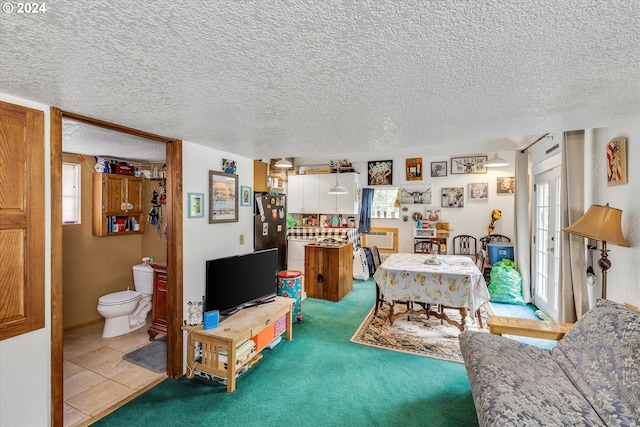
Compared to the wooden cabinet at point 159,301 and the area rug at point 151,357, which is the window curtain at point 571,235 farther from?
the wooden cabinet at point 159,301

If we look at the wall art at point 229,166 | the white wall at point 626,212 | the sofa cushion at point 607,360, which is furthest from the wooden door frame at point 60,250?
the white wall at point 626,212

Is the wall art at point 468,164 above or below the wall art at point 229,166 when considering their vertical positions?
above

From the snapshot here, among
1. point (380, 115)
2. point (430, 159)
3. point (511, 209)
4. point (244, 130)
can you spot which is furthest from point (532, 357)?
point (430, 159)

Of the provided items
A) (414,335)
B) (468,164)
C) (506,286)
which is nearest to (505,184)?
(468,164)

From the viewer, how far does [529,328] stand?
2355 mm

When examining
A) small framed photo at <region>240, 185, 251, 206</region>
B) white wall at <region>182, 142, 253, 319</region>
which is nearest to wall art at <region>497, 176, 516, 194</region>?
small framed photo at <region>240, 185, 251, 206</region>

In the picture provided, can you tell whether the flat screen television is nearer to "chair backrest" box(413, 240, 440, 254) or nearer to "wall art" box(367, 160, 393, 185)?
"chair backrest" box(413, 240, 440, 254)

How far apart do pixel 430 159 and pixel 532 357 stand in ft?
15.4

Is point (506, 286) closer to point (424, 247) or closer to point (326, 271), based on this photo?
point (424, 247)

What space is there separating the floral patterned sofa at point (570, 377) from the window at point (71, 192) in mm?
4289

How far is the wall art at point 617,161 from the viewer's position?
2.25 metres

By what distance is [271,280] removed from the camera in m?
3.21

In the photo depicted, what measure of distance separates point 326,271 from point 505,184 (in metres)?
3.85

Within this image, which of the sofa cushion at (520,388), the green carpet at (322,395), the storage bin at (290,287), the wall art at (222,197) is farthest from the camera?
the storage bin at (290,287)
